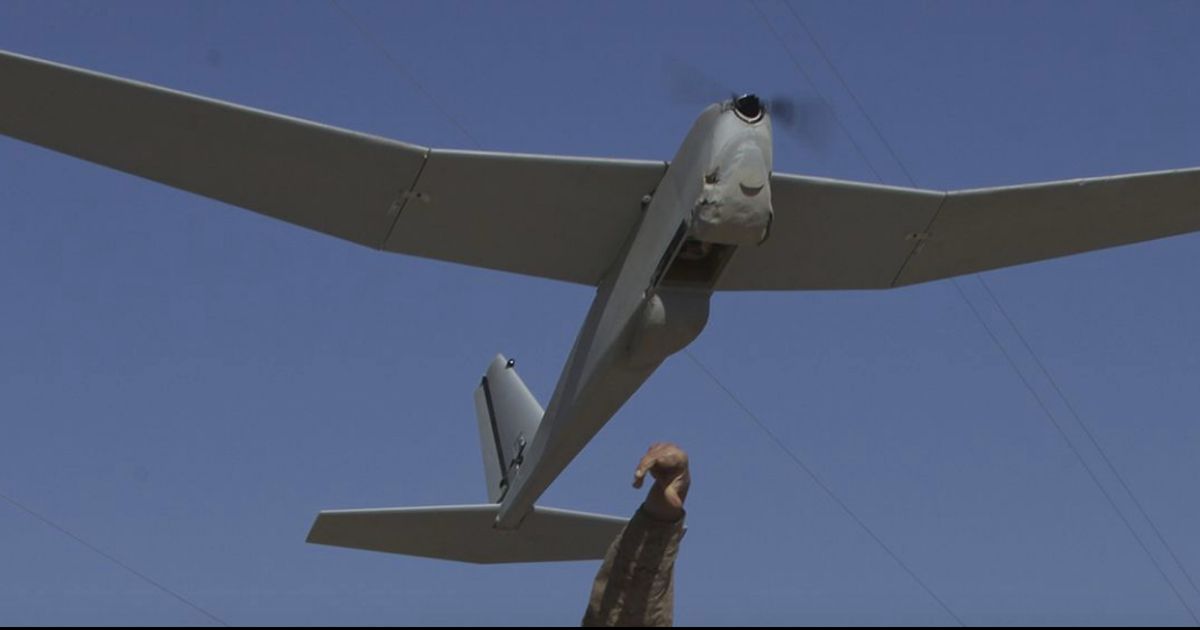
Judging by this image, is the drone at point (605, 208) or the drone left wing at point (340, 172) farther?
the drone left wing at point (340, 172)

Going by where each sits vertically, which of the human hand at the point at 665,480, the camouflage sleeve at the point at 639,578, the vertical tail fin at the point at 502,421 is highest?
the vertical tail fin at the point at 502,421

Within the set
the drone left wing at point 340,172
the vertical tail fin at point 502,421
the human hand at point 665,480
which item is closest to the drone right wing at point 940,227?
the drone left wing at point 340,172

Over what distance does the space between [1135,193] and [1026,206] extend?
1.24m

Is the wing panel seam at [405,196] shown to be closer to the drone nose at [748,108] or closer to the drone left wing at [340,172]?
the drone left wing at [340,172]

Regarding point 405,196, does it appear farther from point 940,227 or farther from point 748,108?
point 940,227

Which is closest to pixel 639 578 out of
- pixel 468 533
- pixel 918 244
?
pixel 918 244

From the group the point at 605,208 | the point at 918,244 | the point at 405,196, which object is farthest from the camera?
the point at 918,244

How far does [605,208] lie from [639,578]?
41.0 ft

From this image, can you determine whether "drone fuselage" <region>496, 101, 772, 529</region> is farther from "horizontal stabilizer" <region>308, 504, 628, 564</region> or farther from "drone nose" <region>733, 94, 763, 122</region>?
"horizontal stabilizer" <region>308, 504, 628, 564</region>

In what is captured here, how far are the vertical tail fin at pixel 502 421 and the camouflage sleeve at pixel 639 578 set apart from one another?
1923 centimetres

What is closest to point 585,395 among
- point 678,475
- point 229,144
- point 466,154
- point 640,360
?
point 640,360

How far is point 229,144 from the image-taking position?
18.0m

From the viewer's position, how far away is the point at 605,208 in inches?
738

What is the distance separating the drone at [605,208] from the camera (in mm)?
17047
